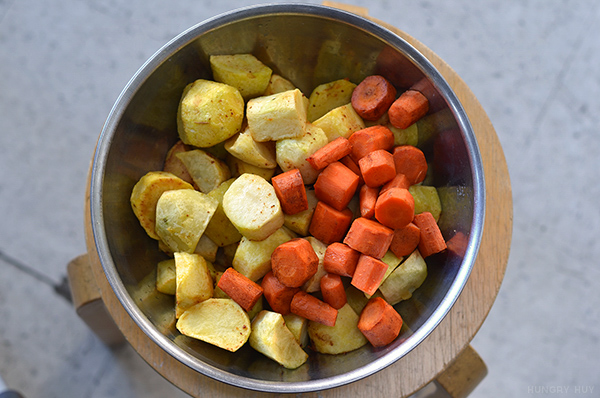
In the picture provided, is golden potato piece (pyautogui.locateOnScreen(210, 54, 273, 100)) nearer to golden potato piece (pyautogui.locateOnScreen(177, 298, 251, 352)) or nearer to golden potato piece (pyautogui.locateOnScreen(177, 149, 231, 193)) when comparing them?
golden potato piece (pyautogui.locateOnScreen(177, 149, 231, 193))

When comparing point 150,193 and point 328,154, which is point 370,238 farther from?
point 150,193

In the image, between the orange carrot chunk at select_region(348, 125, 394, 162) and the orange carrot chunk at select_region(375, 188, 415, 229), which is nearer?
the orange carrot chunk at select_region(375, 188, 415, 229)

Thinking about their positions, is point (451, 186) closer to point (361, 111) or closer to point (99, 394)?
point (361, 111)

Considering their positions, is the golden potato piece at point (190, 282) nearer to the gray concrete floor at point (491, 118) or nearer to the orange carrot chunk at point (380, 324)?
the orange carrot chunk at point (380, 324)

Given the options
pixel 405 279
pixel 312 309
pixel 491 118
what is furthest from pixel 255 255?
pixel 491 118

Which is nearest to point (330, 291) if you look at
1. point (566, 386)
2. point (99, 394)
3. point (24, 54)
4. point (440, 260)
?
point (440, 260)

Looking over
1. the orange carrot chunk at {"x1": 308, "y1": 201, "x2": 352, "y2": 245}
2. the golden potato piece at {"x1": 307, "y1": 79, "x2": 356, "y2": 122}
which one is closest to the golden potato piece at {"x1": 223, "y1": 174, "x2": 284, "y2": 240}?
the orange carrot chunk at {"x1": 308, "y1": 201, "x2": 352, "y2": 245}

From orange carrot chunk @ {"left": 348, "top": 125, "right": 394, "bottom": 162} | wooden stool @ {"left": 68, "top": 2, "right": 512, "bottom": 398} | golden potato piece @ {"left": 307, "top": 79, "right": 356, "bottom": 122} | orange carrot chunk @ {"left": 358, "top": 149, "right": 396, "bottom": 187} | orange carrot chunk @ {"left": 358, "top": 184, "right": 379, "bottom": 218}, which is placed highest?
golden potato piece @ {"left": 307, "top": 79, "right": 356, "bottom": 122}

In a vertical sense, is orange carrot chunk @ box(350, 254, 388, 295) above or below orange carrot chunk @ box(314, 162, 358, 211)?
below
